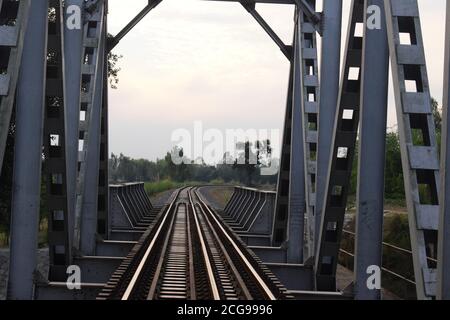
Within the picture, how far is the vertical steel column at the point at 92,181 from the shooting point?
15.4m

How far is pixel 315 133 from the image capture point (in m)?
13.5

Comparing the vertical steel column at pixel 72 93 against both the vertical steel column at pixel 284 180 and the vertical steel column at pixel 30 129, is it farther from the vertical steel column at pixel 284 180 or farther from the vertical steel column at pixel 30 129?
the vertical steel column at pixel 284 180

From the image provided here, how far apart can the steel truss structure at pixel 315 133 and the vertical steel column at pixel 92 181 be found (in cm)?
3

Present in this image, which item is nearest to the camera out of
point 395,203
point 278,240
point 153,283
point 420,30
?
point 420,30

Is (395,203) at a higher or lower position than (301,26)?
lower

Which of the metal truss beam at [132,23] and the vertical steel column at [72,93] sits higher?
the metal truss beam at [132,23]

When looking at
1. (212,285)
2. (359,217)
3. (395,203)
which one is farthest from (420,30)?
(395,203)

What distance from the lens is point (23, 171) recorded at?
30.7 ft

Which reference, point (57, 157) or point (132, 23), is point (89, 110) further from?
point (132, 23)

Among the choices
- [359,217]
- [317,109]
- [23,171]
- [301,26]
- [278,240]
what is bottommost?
[278,240]

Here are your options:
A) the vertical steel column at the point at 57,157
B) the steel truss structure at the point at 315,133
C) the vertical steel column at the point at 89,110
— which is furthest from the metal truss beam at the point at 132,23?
the vertical steel column at the point at 57,157

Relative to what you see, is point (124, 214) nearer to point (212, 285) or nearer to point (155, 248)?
point (155, 248)

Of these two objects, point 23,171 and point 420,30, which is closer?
point 420,30
